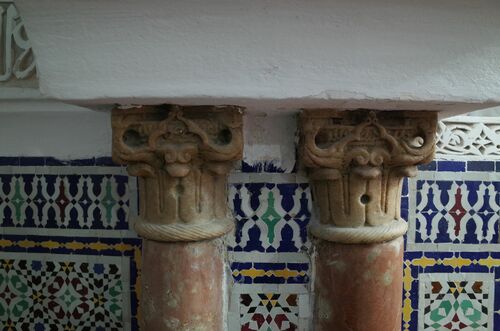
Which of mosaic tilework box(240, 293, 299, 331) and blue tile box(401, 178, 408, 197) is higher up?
blue tile box(401, 178, 408, 197)

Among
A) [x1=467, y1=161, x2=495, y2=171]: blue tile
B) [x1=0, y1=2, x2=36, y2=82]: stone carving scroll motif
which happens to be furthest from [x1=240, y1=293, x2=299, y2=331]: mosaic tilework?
[x1=0, y1=2, x2=36, y2=82]: stone carving scroll motif

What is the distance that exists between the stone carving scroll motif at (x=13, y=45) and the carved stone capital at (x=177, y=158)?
1.51 ft

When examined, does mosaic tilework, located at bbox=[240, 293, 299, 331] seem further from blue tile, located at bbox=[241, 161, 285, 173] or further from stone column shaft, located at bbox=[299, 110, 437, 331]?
blue tile, located at bbox=[241, 161, 285, 173]

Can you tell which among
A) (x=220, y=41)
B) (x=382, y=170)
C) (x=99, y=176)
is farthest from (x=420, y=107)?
(x=99, y=176)

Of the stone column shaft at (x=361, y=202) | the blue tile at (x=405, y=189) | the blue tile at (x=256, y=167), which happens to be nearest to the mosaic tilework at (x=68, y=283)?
the blue tile at (x=256, y=167)

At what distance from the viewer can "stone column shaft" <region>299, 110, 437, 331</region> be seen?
0.83 metres

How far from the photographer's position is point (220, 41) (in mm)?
661

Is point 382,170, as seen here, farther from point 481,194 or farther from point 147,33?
point 147,33

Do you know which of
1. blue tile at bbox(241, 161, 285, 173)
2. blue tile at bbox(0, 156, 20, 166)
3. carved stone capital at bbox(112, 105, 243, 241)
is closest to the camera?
carved stone capital at bbox(112, 105, 243, 241)

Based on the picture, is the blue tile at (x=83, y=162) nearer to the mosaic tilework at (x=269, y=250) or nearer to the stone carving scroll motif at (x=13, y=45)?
the stone carving scroll motif at (x=13, y=45)

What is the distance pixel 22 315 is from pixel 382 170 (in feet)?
3.25

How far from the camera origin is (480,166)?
107 cm

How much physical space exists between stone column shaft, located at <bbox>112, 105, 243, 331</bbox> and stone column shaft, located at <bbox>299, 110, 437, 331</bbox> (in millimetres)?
187

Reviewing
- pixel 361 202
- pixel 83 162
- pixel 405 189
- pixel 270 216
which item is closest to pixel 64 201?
pixel 83 162
